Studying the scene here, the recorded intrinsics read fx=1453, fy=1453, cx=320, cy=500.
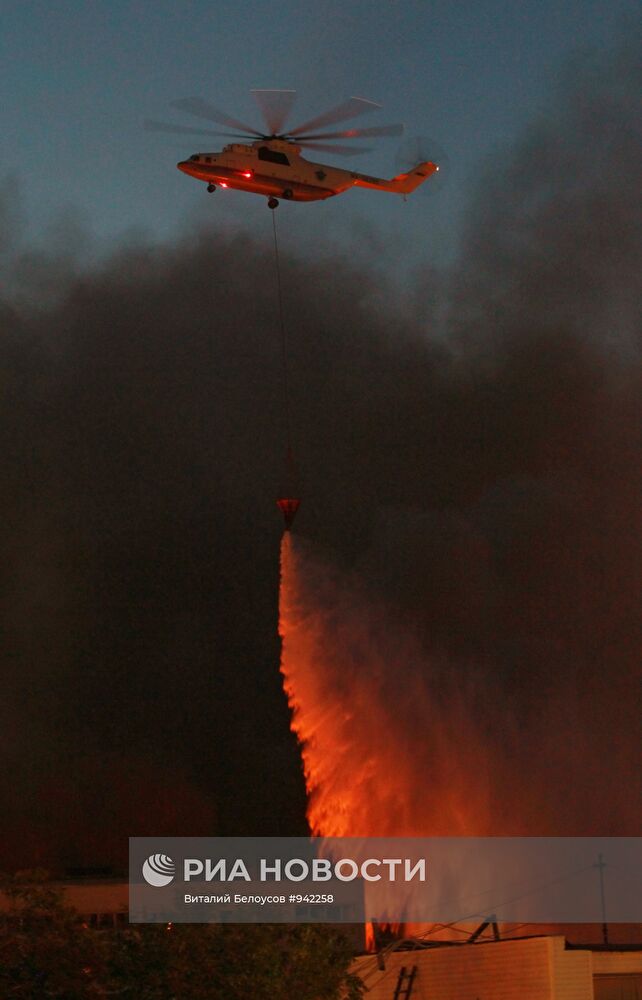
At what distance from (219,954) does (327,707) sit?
26.7 m

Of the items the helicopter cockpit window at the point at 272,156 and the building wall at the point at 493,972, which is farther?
the helicopter cockpit window at the point at 272,156

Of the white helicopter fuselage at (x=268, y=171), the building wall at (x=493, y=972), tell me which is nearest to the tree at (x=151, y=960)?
the building wall at (x=493, y=972)

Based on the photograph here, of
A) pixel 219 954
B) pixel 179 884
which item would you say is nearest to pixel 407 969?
pixel 219 954

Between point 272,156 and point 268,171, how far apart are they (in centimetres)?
78

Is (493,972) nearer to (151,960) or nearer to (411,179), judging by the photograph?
(151,960)

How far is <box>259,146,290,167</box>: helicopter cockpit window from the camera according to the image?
198 ft

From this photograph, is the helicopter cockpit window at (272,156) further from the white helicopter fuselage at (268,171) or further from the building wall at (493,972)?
the building wall at (493,972)

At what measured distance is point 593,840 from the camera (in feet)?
223

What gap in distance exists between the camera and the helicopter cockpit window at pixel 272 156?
6050 centimetres

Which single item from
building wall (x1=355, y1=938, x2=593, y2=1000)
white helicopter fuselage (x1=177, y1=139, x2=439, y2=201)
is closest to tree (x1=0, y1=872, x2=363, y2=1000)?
building wall (x1=355, y1=938, x2=593, y2=1000)

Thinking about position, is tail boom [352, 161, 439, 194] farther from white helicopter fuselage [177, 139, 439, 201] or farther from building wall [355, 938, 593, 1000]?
building wall [355, 938, 593, 1000]

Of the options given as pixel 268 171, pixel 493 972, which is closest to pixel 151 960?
pixel 493 972

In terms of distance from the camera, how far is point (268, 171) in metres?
60.2

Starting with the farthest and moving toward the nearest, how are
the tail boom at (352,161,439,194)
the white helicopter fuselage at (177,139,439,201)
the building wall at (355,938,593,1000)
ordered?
1. the tail boom at (352,161,439,194)
2. the white helicopter fuselage at (177,139,439,201)
3. the building wall at (355,938,593,1000)
